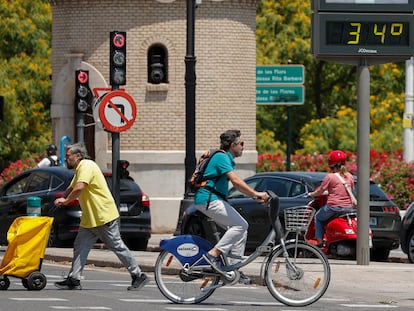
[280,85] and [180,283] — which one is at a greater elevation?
[280,85]

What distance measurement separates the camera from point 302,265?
50.4 feet

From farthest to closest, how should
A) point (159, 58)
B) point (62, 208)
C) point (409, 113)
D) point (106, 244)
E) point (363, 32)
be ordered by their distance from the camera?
point (409, 113), point (159, 58), point (62, 208), point (363, 32), point (106, 244)

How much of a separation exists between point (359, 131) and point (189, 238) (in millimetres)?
5213

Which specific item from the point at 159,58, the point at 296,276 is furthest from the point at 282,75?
the point at 296,276

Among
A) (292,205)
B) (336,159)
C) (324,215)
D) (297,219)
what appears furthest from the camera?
(292,205)

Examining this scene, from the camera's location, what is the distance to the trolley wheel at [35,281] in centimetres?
1706

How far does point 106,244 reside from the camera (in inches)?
671

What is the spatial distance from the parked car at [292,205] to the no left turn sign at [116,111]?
5.82 ft

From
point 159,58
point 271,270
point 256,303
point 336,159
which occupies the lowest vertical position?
point 256,303

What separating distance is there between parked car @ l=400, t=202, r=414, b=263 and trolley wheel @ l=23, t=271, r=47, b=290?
7.14 m

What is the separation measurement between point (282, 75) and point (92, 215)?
64.7 ft

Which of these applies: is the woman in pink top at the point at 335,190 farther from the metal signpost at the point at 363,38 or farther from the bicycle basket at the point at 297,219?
the bicycle basket at the point at 297,219

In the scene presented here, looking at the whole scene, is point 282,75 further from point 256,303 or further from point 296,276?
point 296,276

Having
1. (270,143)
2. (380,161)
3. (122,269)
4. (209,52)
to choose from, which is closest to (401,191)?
(380,161)
